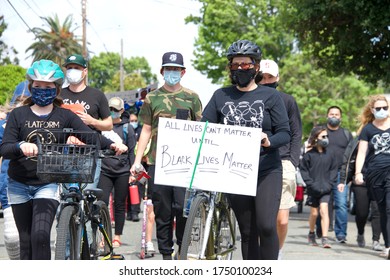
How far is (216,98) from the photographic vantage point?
720 cm

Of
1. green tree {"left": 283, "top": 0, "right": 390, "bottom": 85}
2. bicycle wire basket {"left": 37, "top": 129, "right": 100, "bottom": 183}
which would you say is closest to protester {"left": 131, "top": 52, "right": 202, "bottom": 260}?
bicycle wire basket {"left": 37, "top": 129, "right": 100, "bottom": 183}

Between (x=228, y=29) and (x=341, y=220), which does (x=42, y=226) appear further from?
(x=228, y=29)

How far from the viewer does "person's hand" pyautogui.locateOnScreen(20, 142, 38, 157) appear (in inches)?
250

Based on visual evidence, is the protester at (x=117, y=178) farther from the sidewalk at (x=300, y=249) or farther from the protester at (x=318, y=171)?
the protester at (x=318, y=171)

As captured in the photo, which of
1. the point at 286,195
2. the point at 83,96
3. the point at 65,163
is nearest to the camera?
the point at 65,163

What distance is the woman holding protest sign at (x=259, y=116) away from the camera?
7047mm

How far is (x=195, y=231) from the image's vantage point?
6871mm

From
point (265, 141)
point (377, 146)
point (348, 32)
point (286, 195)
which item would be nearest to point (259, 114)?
point (265, 141)

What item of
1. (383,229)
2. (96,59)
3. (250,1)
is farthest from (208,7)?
(96,59)

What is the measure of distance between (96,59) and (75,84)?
130 meters

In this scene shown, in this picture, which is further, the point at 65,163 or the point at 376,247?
the point at 376,247

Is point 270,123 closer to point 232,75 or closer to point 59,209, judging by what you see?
point 232,75

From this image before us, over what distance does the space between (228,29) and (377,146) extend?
149ft
